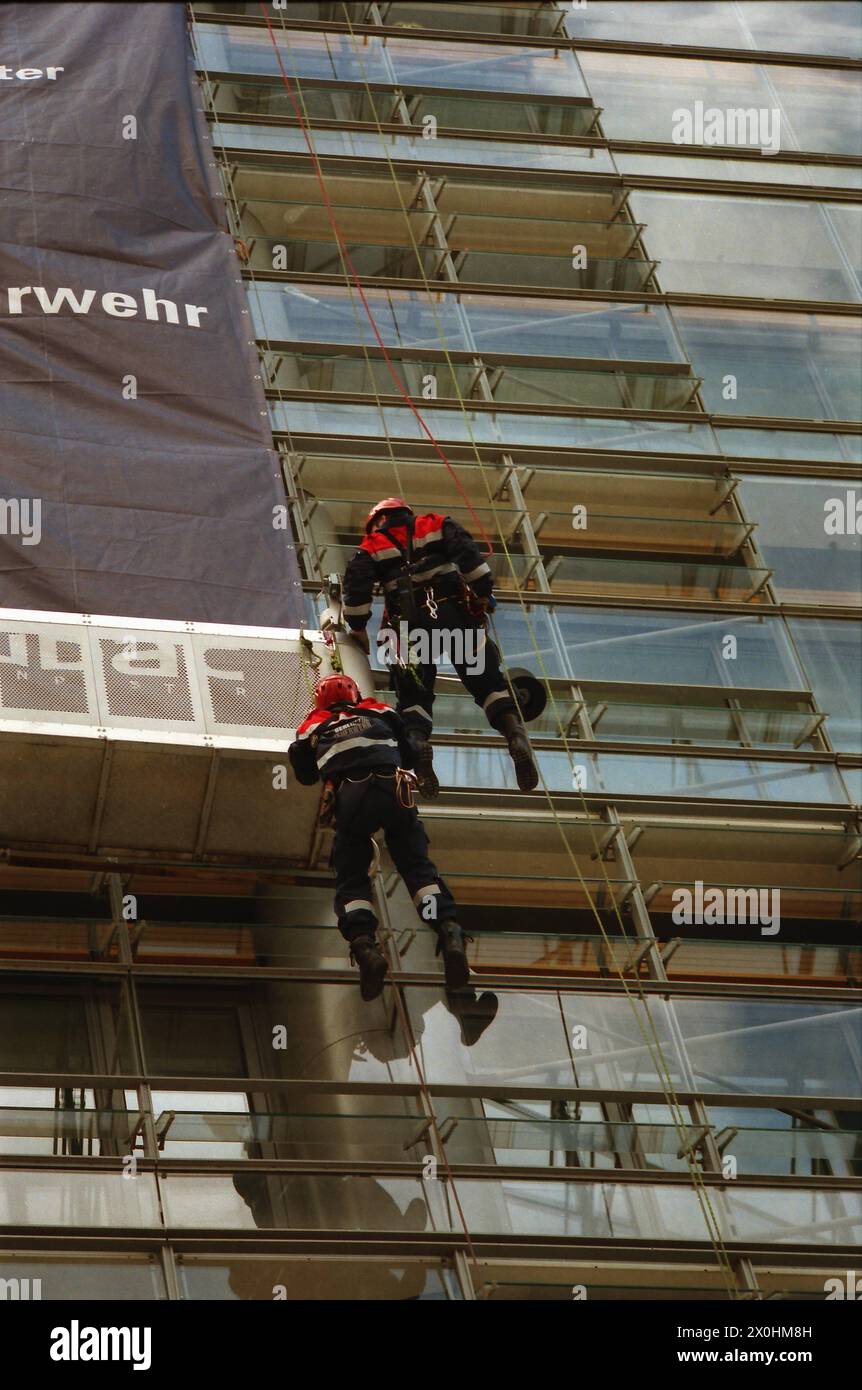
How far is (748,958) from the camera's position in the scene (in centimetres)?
1434

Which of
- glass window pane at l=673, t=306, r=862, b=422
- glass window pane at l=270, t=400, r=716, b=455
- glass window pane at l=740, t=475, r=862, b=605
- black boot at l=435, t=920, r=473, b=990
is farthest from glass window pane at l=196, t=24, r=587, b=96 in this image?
black boot at l=435, t=920, r=473, b=990

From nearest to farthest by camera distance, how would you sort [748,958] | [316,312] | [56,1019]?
[56,1019]
[748,958]
[316,312]

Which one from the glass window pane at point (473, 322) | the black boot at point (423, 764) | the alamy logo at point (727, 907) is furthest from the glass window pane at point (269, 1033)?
the glass window pane at point (473, 322)

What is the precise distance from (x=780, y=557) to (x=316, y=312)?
4.46m

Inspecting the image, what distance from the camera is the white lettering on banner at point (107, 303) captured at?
52.3 feet

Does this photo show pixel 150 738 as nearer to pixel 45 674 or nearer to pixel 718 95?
pixel 45 674

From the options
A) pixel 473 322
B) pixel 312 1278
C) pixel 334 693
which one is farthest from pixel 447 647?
pixel 473 322

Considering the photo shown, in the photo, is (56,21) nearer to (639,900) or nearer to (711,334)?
(711,334)

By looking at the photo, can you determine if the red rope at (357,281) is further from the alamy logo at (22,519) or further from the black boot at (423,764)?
the alamy logo at (22,519)

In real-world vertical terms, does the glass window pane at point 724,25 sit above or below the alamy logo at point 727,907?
above

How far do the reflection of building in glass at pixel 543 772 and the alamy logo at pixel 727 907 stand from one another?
0.45ft
